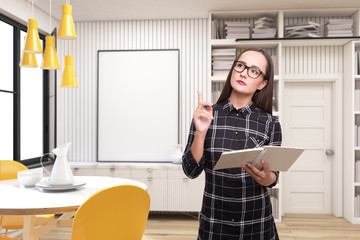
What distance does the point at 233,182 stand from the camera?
4.32 ft

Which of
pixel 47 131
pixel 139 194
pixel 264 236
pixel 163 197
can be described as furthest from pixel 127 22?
pixel 264 236

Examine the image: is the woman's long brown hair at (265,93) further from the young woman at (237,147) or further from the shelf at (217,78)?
the shelf at (217,78)

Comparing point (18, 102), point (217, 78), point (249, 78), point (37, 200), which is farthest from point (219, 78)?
point (249, 78)

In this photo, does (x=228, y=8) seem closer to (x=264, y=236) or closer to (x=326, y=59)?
(x=326, y=59)

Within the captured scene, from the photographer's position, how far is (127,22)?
4.73 meters

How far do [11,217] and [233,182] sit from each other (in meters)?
1.99

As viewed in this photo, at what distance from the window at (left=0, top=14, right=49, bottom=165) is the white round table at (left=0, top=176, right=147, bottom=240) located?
1565mm

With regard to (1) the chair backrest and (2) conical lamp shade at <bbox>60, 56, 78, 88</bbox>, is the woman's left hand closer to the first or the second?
(2) conical lamp shade at <bbox>60, 56, 78, 88</bbox>

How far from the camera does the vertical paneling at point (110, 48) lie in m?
4.66

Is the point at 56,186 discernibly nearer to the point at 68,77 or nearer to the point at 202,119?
the point at 68,77

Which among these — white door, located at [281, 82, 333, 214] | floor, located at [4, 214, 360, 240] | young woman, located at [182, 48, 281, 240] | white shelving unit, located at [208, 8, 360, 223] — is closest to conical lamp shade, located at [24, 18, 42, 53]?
young woman, located at [182, 48, 281, 240]

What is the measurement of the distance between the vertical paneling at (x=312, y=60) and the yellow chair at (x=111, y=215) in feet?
11.4

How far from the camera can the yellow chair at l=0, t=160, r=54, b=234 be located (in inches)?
101

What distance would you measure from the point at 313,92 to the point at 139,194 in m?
3.63
